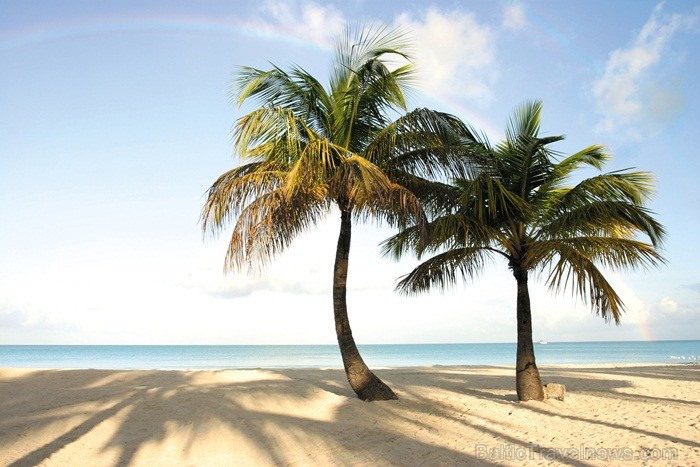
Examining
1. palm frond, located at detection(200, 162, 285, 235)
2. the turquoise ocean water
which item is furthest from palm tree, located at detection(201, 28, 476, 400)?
the turquoise ocean water

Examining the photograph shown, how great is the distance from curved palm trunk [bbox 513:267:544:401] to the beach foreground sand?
31cm

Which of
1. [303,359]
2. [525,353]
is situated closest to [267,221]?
[525,353]

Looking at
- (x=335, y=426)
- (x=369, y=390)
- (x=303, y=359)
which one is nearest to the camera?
(x=335, y=426)

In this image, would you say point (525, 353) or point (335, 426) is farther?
point (525, 353)

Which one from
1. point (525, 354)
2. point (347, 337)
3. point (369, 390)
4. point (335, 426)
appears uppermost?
point (347, 337)

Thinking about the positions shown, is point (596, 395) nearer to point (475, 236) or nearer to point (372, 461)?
point (475, 236)

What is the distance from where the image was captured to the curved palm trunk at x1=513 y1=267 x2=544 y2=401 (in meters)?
11.0

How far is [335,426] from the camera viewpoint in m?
9.26

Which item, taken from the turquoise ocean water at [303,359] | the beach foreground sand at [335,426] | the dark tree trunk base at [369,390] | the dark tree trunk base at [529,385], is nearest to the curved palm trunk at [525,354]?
the dark tree trunk base at [529,385]

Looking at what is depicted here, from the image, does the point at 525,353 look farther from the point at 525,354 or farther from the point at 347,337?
the point at 347,337

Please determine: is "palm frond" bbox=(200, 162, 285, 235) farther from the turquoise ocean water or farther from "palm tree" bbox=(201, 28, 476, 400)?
the turquoise ocean water

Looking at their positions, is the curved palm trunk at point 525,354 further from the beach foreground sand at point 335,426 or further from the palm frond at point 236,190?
A: the palm frond at point 236,190

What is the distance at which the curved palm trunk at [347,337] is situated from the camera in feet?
36.1

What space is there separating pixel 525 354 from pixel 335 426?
14.4ft
